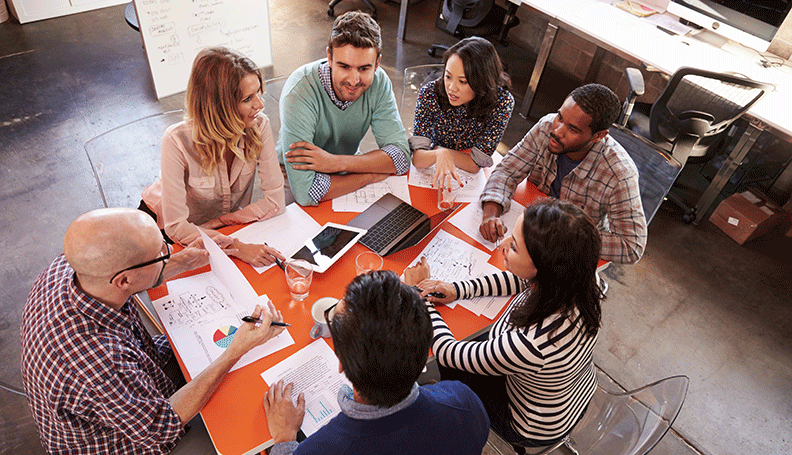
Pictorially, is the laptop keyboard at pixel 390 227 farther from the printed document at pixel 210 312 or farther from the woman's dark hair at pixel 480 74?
the woman's dark hair at pixel 480 74

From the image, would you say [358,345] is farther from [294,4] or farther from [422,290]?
[294,4]

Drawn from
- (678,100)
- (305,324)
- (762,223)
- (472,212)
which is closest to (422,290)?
(305,324)

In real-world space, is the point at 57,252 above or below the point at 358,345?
below

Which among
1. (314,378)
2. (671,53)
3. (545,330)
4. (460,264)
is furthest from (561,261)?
(671,53)

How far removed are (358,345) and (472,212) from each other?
1.18 m

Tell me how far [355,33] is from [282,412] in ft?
5.06

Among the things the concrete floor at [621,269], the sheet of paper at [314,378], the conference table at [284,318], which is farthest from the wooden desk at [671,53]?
the sheet of paper at [314,378]

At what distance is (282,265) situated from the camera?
174cm

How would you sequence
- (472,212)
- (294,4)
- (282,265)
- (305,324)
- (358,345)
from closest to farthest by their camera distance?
(358,345)
(305,324)
(282,265)
(472,212)
(294,4)

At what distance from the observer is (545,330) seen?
138cm

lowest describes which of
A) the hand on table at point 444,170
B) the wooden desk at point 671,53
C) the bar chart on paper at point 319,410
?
the bar chart on paper at point 319,410

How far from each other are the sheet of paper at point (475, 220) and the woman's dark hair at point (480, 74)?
1.95 feet

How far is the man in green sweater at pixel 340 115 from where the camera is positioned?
2037 millimetres

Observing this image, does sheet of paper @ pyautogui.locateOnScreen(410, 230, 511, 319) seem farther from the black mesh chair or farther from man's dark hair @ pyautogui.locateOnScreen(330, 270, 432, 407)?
the black mesh chair
